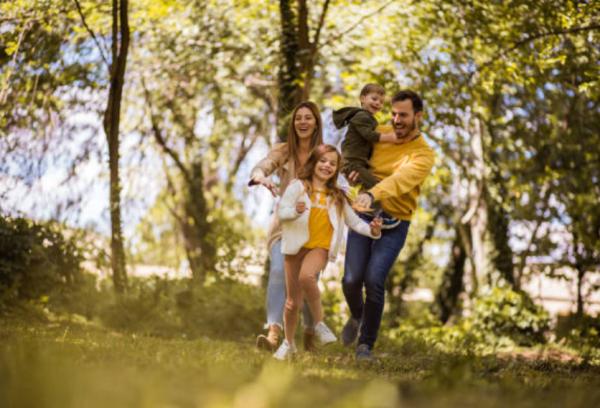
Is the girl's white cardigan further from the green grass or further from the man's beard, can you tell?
the green grass

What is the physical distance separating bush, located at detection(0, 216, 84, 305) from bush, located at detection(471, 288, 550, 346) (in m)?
6.23

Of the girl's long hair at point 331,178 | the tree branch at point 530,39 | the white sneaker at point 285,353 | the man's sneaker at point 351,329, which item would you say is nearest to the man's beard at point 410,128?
the girl's long hair at point 331,178

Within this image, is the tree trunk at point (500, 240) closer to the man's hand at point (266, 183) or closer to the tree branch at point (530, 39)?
the tree branch at point (530, 39)

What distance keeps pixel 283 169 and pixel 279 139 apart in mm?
3592

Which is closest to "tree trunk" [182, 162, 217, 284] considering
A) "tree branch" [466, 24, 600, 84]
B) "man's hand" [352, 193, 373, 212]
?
"tree branch" [466, 24, 600, 84]

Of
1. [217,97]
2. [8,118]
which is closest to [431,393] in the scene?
[8,118]

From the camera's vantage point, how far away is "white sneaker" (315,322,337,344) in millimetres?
5719

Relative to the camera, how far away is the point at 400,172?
568cm

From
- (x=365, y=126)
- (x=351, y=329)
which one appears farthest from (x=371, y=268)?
(x=365, y=126)

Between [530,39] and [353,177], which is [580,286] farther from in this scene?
[353,177]

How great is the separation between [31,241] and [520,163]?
870 centimetres

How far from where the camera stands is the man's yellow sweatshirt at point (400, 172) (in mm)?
5625

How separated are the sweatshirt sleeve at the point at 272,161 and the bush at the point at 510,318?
6820 mm

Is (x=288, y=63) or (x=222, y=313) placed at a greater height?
(x=288, y=63)
